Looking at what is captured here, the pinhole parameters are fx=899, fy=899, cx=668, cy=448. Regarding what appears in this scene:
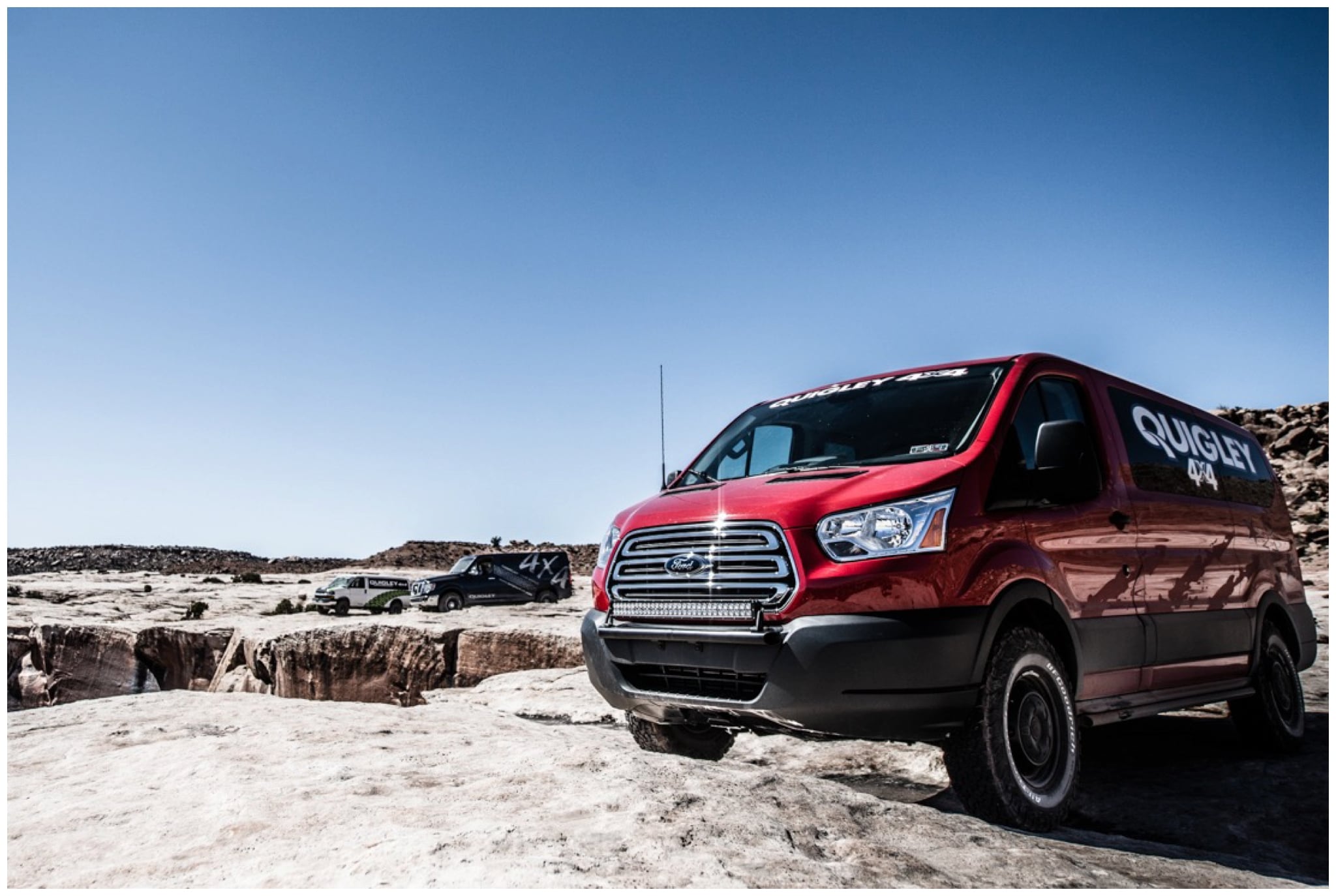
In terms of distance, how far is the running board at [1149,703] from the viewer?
178 inches

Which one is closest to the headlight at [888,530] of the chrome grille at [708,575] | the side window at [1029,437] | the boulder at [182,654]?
the chrome grille at [708,575]

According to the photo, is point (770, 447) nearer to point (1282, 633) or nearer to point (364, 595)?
point (1282, 633)

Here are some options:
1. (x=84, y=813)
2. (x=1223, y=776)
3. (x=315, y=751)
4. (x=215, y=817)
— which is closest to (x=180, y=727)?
(x=315, y=751)

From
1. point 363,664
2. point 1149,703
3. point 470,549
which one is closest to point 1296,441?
point 363,664

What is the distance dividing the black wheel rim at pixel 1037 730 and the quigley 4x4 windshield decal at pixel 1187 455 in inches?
65.2

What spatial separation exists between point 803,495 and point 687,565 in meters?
0.64

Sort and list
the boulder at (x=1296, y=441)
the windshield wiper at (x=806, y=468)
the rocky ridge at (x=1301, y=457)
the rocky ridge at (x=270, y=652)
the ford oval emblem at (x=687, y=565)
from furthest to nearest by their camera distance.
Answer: the boulder at (x=1296, y=441) < the rocky ridge at (x=1301, y=457) < the rocky ridge at (x=270, y=652) < the windshield wiper at (x=806, y=468) < the ford oval emblem at (x=687, y=565)

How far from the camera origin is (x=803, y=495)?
3.98m

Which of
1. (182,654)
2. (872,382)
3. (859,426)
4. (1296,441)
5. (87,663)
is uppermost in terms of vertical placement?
(1296,441)

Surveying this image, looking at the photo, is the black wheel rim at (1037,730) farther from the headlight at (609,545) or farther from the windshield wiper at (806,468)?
the headlight at (609,545)

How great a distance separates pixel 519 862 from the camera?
8.91 feet

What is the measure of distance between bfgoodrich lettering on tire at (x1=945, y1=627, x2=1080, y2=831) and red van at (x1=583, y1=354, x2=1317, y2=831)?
0.01 m

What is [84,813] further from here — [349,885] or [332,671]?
[332,671]

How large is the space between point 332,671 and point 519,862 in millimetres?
10244
